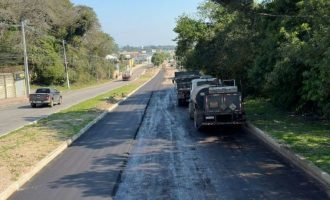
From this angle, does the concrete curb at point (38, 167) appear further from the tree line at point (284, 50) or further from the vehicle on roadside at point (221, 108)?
the tree line at point (284, 50)

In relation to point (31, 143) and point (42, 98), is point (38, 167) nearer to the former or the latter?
point (31, 143)

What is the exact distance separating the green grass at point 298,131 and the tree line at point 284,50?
2.73ft

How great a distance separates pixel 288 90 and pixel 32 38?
210 ft

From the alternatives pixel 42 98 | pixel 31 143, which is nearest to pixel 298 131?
→ pixel 31 143

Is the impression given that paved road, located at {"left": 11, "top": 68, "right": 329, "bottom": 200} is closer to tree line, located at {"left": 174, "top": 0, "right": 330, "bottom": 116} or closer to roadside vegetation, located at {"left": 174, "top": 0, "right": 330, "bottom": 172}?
roadside vegetation, located at {"left": 174, "top": 0, "right": 330, "bottom": 172}

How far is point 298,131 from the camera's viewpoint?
1808 cm

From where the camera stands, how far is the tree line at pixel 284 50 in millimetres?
18234

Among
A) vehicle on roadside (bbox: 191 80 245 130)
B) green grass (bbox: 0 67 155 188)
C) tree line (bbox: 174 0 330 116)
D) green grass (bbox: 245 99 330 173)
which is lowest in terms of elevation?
green grass (bbox: 0 67 155 188)

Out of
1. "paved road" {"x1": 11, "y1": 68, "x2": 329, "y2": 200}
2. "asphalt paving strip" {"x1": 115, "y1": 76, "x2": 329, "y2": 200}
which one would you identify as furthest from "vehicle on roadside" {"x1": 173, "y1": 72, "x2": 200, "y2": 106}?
"asphalt paving strip" {"x1": 115, "y1": 76, "x2": 329, "y2": 200}

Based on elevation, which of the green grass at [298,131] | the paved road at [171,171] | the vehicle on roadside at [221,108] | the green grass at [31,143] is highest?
the vehicle on roadside at [221,108]

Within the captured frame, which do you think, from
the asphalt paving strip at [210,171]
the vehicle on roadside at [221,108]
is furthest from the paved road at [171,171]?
the vehicle on roadside at [221,108]

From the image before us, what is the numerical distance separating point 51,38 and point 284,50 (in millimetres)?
74633

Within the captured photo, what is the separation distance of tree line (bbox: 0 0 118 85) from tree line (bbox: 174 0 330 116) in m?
36.8

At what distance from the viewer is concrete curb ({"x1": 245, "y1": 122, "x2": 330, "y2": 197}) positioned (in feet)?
36.0
